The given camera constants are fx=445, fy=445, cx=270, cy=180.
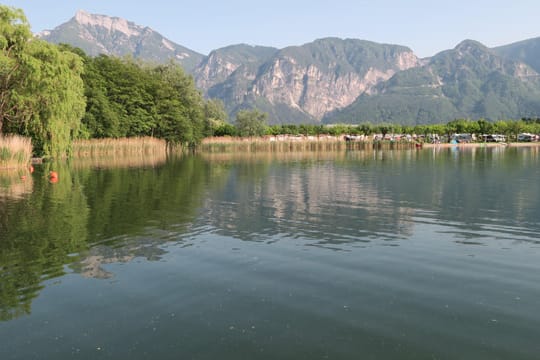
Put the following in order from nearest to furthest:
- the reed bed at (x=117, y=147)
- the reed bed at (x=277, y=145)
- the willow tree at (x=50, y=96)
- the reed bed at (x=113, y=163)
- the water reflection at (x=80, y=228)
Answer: the water reflection at (x=80, y=228) → the willow tree at (x=50, y=96) → the reed bed at (x=113, y=163) → the reed bed at (x=117, y=147) → the reed bed at (x=277, y=145)

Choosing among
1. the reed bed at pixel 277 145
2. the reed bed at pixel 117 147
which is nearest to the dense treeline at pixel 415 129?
the reed bed at pixel 277 145

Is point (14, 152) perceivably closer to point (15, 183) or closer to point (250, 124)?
point (15, 183)

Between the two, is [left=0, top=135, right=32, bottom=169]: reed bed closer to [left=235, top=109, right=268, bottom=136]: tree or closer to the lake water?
the lake water

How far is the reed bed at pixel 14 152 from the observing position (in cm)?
4241

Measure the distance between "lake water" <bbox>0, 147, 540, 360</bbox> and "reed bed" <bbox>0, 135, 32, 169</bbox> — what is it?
808 inches

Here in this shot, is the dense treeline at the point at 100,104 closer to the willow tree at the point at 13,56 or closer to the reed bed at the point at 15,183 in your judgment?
the willow tree at the point at 13,56

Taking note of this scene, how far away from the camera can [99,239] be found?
55.8 feet

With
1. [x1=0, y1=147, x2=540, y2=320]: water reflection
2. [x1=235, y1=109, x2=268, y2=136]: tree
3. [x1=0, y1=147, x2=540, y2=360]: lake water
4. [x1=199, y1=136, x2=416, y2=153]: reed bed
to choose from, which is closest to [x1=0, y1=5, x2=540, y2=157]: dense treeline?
[x1=235, y1=109, x2=268, y2=136]: tree

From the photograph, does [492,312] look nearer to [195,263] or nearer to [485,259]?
[485,259]

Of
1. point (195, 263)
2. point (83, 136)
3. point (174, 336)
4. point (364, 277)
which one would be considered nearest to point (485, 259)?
point (364, 277)

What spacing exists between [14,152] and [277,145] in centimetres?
9053

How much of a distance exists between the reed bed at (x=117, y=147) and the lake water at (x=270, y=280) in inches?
2053

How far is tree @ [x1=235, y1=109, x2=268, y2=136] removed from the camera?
5221 inches

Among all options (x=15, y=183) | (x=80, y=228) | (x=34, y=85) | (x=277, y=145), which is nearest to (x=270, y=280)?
(x=80, y=228)
